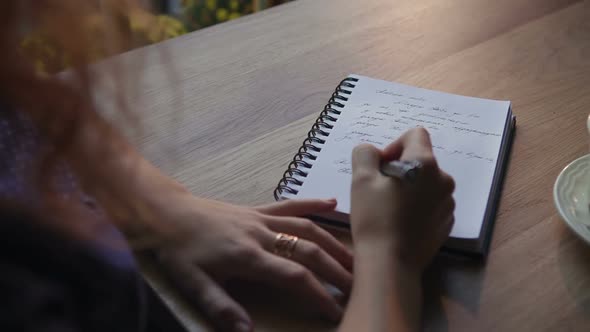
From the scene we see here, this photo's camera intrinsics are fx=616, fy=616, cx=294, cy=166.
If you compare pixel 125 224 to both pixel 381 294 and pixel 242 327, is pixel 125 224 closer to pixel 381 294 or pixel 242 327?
pixel 242 327

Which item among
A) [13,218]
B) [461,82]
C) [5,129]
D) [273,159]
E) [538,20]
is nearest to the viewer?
[13,218]

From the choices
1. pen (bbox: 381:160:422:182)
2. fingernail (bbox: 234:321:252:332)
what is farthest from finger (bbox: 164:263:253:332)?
pen (bbox: 381:160:422:182)

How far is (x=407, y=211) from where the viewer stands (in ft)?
2.14

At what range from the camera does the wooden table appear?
2.08 ft

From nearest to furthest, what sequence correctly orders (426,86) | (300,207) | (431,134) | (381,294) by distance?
(381,294), (300,207), (431,134), (426,86)

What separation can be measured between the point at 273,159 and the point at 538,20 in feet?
1.96

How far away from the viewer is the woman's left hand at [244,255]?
2.00 feet

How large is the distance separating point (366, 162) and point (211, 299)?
0.76 feet

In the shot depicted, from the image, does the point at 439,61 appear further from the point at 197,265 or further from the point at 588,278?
the point at 197,265

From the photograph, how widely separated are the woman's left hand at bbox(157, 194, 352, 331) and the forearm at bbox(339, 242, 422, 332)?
22 millimetres

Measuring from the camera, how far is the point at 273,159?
0.80 meters

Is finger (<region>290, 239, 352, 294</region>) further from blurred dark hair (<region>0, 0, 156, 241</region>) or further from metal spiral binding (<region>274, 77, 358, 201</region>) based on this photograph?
blurred dark hair (<region>0, 0, 156, 241</region>)

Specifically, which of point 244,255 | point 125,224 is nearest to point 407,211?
point 244,255

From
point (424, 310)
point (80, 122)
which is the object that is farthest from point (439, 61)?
point (80, 122)
